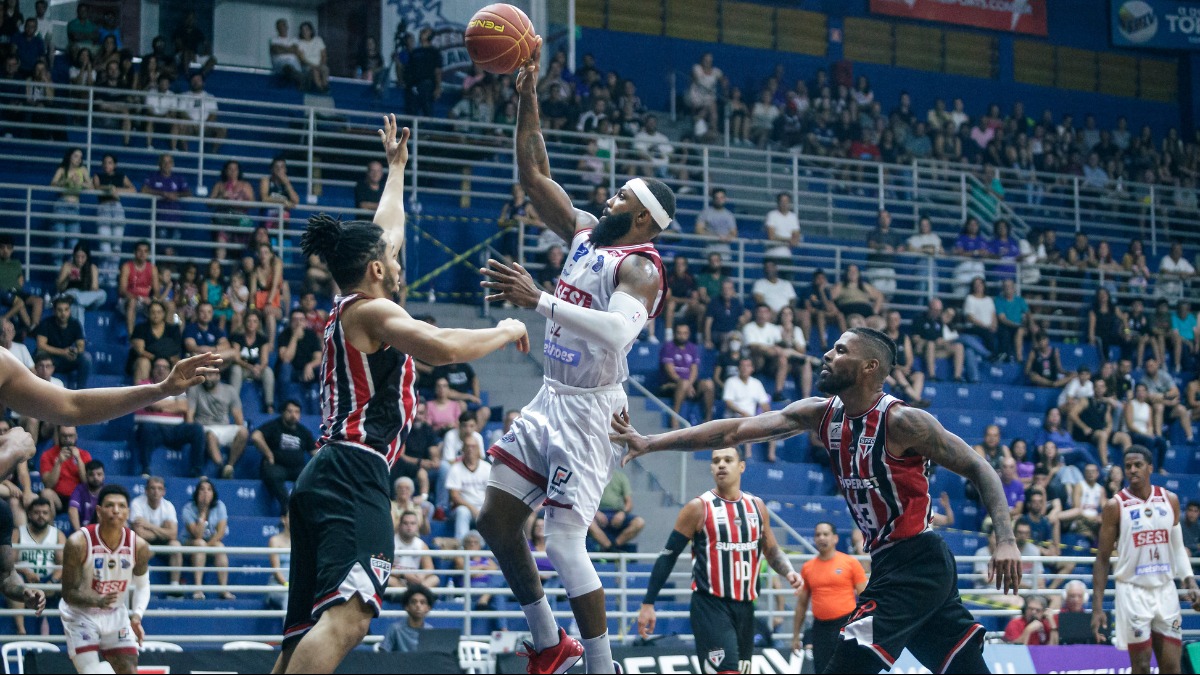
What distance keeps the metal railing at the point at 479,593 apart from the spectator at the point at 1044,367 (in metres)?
4.25

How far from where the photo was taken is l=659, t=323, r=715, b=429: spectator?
16.9 meters

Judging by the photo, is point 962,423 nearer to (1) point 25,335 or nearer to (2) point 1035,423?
(2) point 1035,423

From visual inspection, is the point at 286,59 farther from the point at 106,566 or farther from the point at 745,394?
the point at 106,566

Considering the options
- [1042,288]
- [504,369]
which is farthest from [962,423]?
[504,369]

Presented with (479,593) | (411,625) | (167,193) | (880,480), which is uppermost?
(167,193)

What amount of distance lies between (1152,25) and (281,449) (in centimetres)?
2241

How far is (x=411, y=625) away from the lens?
1249 centimetres

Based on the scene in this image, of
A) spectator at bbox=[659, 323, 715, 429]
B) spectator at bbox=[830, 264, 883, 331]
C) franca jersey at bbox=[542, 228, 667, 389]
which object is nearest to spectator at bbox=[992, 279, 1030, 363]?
spectator at bbox=[830, 264, 883, 331]

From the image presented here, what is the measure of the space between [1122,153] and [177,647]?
21.0 meters

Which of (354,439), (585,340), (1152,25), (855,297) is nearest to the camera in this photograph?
(354,439)

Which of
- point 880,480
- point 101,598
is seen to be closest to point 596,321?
point 880,480

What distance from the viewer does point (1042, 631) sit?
14227mm

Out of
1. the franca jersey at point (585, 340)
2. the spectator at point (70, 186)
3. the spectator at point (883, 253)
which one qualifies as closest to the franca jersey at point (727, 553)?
the franca jersey at point (585, 340)

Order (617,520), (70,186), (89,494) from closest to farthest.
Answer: (89,494) → (617,520) → (70,186)
